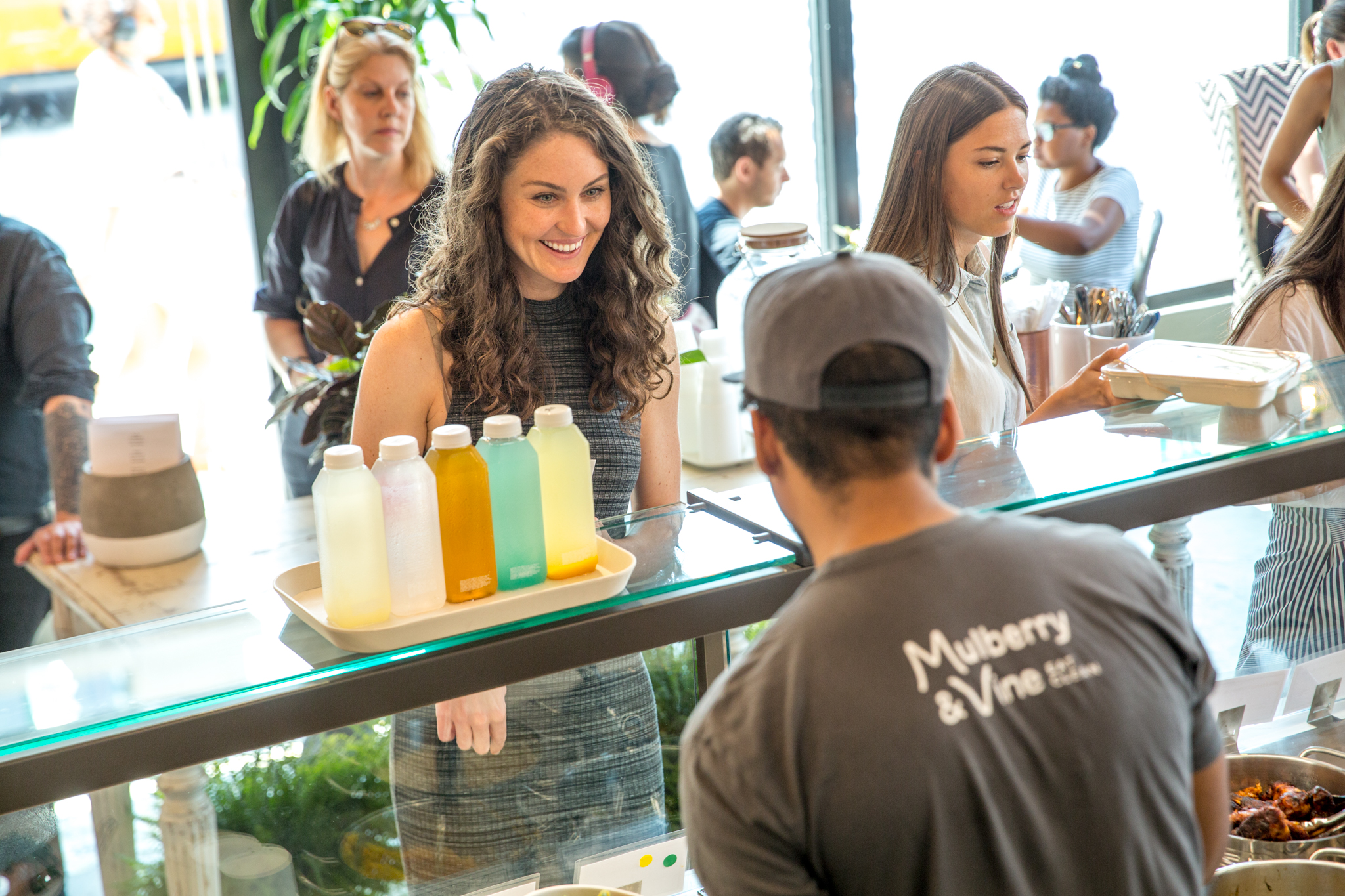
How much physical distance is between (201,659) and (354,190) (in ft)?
7.04

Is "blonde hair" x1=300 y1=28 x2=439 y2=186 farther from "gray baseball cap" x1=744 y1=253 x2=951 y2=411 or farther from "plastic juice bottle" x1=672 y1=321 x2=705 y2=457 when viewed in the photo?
"gray baseball cap" x1=744 y1=253 x2=951 y2=411

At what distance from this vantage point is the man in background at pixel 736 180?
3777 mm

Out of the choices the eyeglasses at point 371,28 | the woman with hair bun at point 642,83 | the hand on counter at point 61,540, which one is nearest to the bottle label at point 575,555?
the hand on counter at point 61,540

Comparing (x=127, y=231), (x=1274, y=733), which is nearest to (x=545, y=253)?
(x=1274, y=733)

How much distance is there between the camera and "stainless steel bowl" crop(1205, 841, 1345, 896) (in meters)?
1.28

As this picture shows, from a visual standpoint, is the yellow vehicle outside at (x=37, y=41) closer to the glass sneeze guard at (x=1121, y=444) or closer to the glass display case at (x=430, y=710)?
the glass display case at (x=430, y=710)

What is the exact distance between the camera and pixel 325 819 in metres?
1.26

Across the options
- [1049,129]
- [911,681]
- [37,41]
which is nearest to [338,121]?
[37,41]

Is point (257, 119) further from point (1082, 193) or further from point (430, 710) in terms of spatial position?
point (430, 710)

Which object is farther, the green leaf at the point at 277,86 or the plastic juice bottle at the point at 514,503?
the green leaf at the point at 277,86

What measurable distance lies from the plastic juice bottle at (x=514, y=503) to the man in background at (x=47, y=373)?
5.03 feet

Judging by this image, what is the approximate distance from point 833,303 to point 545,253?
3.25ft

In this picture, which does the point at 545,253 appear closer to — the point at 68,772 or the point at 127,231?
the point at 68,772

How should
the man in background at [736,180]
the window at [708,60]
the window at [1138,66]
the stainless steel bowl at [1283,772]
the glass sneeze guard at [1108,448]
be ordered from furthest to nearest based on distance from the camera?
the window at [1138,66] < the window at [708,60] < the man in background at [736,180] < the stainless steel bowl at [1283,772] < the glass sneeze guard at [1108,448]
